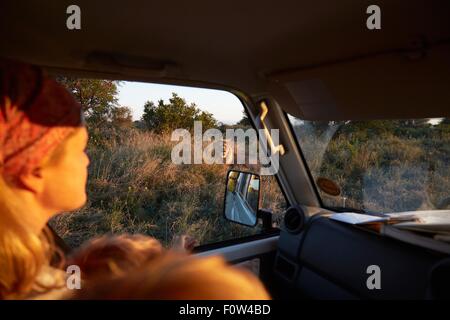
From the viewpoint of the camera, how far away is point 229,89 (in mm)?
2705

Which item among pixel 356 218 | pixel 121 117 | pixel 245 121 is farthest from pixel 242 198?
pixel 121 117

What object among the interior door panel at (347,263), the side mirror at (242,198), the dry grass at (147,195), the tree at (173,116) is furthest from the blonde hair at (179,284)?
the tree at (173,116)

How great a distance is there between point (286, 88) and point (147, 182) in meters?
2.39

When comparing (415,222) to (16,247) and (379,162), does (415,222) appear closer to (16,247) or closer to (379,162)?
(379,162)

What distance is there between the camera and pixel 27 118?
2.74ft

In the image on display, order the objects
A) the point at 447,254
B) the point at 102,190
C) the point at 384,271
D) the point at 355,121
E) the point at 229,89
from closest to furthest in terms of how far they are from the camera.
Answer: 1. the point at 447,254
2. the point at 384,271
3. the point at 355,121
4. the point at 229,89
5. the point at 102,190

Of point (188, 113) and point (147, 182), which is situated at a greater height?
point (188, 113)

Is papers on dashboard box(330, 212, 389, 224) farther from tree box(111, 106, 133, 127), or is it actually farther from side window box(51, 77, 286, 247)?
tree box(111, 106, 133, 127)

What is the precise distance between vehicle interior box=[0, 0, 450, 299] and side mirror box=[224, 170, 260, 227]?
0.96 ft

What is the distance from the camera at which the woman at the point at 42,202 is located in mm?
819

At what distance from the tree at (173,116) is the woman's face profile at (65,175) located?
7.56 ft

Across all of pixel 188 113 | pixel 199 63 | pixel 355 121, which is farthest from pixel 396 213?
pixel 188 113
